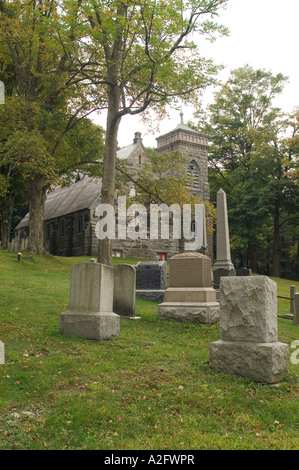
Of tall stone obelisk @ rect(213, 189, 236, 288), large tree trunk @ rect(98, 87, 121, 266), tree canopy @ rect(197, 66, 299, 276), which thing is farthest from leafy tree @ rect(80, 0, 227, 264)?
tree canopy @ rect(197, 66, 299, 276)

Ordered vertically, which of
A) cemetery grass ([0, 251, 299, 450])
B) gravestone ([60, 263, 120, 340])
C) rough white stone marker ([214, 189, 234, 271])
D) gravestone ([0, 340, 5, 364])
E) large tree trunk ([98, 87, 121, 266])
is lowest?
cemetery grass ([0, 251, 299, 450])

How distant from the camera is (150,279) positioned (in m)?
16.4

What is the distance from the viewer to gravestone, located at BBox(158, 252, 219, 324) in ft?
35.5

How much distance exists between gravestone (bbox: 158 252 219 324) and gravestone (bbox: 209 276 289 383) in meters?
4.14

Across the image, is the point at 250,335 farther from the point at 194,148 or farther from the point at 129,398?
the point at 194,148

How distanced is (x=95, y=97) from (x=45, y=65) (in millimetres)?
3286

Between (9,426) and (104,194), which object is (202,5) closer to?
(104,194)

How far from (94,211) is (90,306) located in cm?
2599

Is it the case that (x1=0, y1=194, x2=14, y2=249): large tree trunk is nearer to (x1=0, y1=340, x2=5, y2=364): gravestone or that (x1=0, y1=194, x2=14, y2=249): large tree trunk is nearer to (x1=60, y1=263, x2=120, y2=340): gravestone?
(x1=60, y1=263, x2=120, y2=340): gravestone

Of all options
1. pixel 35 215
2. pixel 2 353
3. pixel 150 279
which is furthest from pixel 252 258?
pixel 2 353

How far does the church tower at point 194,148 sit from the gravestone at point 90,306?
Result: 106 ft

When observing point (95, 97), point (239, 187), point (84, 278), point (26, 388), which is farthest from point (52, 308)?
point (239, 187)

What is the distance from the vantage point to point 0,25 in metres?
20.5

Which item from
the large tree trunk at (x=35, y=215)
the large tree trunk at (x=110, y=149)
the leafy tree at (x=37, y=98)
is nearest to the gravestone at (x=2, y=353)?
the large tree trunk at (x=110, y=149)
